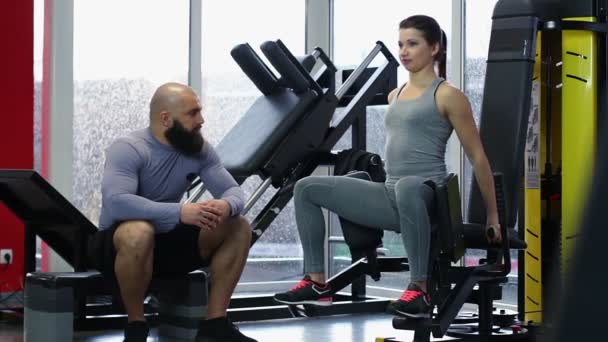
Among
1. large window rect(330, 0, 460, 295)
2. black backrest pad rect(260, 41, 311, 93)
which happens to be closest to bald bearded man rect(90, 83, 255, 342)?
black backrest pad rect(260, 41, 311, 93)

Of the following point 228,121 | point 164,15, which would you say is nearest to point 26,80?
point 164,15

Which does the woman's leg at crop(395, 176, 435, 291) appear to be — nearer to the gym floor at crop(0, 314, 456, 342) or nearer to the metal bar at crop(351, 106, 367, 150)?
the gym floor at crop(0, 314, 456, 342)

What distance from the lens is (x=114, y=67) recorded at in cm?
545

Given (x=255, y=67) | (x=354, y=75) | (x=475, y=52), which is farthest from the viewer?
(x=475, y=52)

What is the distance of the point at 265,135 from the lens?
13.1 ft

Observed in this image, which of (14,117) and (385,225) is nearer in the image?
(385,225)

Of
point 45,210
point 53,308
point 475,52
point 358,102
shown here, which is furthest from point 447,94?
point 475,52

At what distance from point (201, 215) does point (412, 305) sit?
82 cm

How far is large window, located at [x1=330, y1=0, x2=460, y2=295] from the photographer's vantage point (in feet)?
18.1

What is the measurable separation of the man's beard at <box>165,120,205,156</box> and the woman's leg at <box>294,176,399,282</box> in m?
0.50

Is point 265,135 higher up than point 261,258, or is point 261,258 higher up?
point 265,135

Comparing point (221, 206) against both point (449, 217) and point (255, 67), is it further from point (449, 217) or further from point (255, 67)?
point (255, 67)

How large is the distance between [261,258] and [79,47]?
1798mm

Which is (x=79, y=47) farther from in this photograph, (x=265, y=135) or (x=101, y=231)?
(x=101, y=231)
